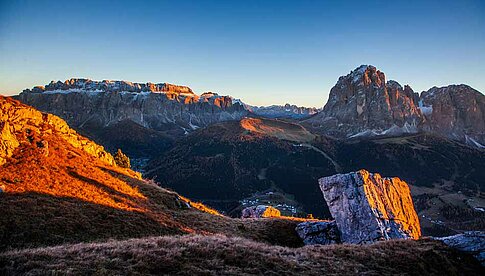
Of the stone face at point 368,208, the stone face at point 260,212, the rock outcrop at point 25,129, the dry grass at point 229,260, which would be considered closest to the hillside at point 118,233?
the dry grass at point 229,260

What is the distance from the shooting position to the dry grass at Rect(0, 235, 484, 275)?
15516mm

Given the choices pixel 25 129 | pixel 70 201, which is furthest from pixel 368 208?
pixel 25 129

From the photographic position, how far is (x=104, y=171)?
48594 mm

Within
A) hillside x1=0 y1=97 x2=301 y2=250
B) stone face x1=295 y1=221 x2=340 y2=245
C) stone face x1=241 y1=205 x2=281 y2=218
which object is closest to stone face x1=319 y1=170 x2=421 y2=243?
stone face x1=295 y1=221 x2=340 y2=245

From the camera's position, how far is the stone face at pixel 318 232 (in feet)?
127

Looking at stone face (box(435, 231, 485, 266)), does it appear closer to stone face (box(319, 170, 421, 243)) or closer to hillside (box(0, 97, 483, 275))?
hillside (box(0, 97, 483, 275))

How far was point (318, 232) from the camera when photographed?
130ft

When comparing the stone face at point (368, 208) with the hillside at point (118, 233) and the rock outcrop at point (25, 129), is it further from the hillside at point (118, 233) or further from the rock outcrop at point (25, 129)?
the rock outcrop at point (25, 129)

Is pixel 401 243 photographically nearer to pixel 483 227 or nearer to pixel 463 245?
pixel 463 245

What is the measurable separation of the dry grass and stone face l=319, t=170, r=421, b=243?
13.2 metres

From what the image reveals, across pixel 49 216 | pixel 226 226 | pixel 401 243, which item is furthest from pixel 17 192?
pixel 401 243

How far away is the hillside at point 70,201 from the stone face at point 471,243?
18.2 meters

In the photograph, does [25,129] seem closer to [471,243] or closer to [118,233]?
[118,233]

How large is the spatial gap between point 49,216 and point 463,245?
37.2m
